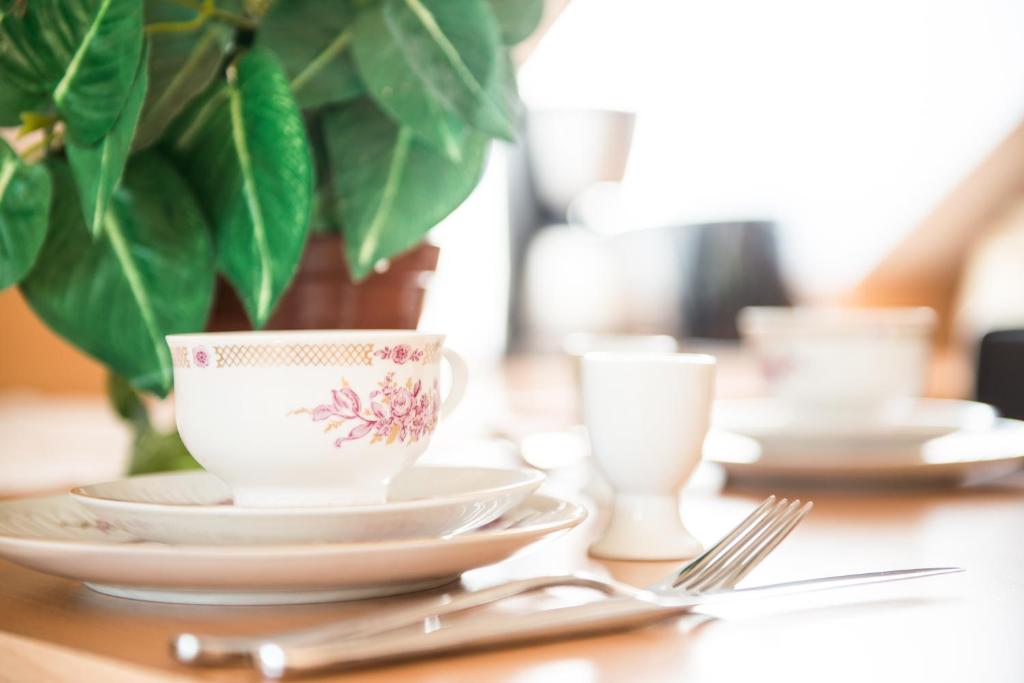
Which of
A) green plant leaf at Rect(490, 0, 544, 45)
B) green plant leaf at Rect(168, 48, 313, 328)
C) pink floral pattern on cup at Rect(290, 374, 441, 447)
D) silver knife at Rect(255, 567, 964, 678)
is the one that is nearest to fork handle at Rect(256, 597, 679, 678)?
silver knife at Rect(255, 567, 964, 678)

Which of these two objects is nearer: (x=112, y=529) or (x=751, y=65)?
(x=112, y=529)

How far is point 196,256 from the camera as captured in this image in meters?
0.73

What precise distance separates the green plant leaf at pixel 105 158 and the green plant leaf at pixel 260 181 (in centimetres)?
8

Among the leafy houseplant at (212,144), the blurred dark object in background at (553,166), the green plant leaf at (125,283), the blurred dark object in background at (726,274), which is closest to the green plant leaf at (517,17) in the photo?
the leafy houseplant at (212,144)

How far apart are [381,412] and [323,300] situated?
331 mm

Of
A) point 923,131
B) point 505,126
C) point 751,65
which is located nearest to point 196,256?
point 505,126

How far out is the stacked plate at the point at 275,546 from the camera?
16.5 inches

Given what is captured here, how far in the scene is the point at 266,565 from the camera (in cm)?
42

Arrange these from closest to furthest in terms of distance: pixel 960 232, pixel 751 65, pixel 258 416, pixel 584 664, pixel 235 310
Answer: pixel 584 664
pixel 258 416
pixel 235 310
pixel 751 65
pixel 960 232

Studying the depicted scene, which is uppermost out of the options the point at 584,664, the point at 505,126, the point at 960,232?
the point at 960,232

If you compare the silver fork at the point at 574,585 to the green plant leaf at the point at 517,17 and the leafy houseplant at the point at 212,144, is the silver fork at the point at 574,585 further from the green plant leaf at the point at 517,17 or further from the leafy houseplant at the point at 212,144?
the green plant leaf at the point at 517,17

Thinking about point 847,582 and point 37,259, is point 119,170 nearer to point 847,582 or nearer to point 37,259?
point 37,259

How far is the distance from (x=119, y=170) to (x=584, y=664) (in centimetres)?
39

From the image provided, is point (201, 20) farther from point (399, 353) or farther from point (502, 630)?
point (502, 630)
